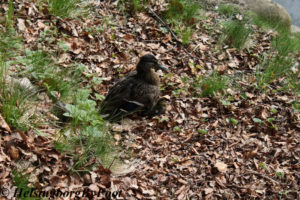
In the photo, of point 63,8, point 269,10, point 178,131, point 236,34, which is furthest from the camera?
point 269,10

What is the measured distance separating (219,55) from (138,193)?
3.82 meters

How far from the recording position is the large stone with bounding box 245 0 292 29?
28.9ft

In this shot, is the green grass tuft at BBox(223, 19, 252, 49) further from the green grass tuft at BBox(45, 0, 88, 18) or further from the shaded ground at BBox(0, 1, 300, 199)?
the green grass tuft at BBox(45, 0, 88, 18)

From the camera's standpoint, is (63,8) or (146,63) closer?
(146,63)

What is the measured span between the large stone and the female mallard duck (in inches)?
197

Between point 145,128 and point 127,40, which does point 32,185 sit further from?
point 127,40

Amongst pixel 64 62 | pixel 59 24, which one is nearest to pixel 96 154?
pixel 64 62

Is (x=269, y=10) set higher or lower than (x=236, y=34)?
higher

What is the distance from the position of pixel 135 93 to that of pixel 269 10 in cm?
566

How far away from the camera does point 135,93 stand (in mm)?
5148

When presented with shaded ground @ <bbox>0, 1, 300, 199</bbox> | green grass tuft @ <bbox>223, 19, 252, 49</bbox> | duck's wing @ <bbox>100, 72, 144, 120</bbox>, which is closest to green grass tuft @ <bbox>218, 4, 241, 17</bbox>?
shaded ground @ <bbox>0, 1, 300, 199</bbox>

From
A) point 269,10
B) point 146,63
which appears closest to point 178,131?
point 146,63

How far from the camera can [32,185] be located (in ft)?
10.4

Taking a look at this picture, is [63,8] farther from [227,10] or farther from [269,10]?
[269,10]
